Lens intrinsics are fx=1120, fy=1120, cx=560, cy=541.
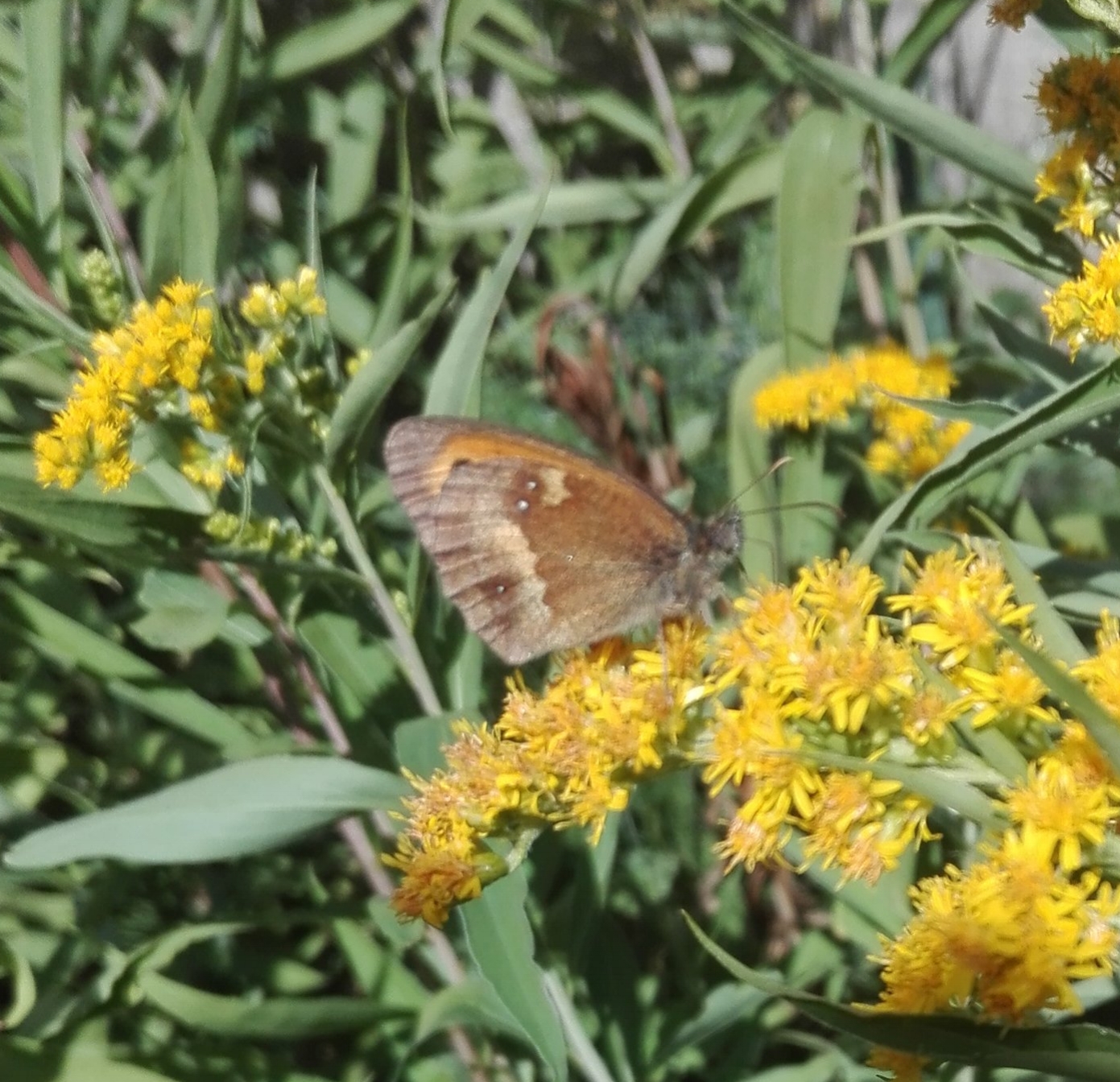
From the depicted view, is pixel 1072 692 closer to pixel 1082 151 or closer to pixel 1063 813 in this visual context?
pixel 1063 813

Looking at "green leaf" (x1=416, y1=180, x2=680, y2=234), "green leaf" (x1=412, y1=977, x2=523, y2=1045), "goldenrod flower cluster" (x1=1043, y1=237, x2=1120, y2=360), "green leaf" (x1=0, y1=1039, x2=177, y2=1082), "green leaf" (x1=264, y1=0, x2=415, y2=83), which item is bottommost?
"green leaf" (x1=0, y1=1039, x2=177, y2=1082)

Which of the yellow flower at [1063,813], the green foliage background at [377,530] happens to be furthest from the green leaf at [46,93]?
the yellow flower at [1063,813]

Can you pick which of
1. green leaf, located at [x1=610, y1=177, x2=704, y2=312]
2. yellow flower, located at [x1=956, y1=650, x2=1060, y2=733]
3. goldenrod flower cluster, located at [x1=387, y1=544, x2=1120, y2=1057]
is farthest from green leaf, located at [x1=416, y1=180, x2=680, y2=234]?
yellow flower, located at [x1=956, y1=650, x2=1060, y2=733]

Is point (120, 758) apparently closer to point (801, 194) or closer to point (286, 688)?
point (286, 688)

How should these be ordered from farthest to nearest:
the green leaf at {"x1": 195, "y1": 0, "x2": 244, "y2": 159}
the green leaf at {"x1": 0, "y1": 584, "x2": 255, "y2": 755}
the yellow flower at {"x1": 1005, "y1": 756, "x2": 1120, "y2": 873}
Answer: the green leaf at {"x1": 0, "y1": 584, "x2": 255, "y2": 755}
the green leaf at {"x1": 195, "y1": 0, "x2": 244, "y2": 159}
the yellow flower at {"x1": 1005, "y1": 756, "x2": 1120, "y2": 873}

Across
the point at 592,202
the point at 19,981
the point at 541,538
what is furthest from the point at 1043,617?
the point at 592,202

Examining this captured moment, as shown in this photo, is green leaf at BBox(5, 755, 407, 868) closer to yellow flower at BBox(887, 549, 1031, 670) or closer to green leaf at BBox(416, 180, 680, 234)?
yellow flower at BBox(887, 549, 1031, 670)

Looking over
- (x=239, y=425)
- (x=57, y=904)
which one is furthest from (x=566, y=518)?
(x=57, y=904)
